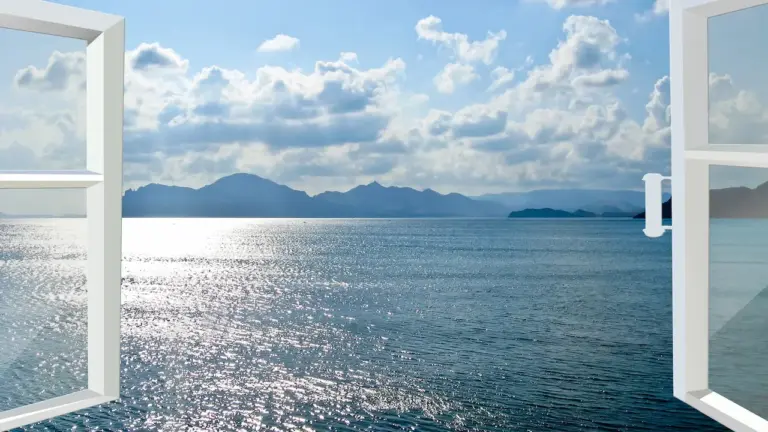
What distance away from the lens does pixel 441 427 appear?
1281 cm

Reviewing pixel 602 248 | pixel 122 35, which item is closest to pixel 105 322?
pixel 122 35

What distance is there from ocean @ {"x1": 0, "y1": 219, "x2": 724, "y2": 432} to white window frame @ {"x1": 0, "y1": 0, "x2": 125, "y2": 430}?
11198mm

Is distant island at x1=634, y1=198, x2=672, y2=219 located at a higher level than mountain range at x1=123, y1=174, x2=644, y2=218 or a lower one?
lower

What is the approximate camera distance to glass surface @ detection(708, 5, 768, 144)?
1.86 m

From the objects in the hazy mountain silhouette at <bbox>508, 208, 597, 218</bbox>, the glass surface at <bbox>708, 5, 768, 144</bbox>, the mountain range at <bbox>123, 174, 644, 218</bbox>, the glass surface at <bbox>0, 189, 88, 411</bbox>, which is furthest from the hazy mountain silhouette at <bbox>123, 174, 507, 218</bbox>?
the glass surface at <bbox>708, 5, 768, 144</bbox>

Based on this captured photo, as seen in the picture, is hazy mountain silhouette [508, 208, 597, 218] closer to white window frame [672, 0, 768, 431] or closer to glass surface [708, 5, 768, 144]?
glass surface [708, 5, 768, 144]

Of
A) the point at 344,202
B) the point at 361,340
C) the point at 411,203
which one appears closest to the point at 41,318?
the point at 361,340

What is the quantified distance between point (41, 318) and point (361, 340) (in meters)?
9.83

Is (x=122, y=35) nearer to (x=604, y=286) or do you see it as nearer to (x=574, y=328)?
(x=574, y=328)

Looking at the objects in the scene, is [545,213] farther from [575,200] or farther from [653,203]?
[653,203]

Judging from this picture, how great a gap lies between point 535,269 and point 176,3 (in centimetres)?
2911

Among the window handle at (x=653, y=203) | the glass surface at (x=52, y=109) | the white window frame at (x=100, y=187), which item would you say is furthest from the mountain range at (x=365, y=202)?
the white window frame at (x=100, y=187)

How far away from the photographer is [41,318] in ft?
67.7

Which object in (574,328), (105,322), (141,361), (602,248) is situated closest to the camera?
(105,322)
